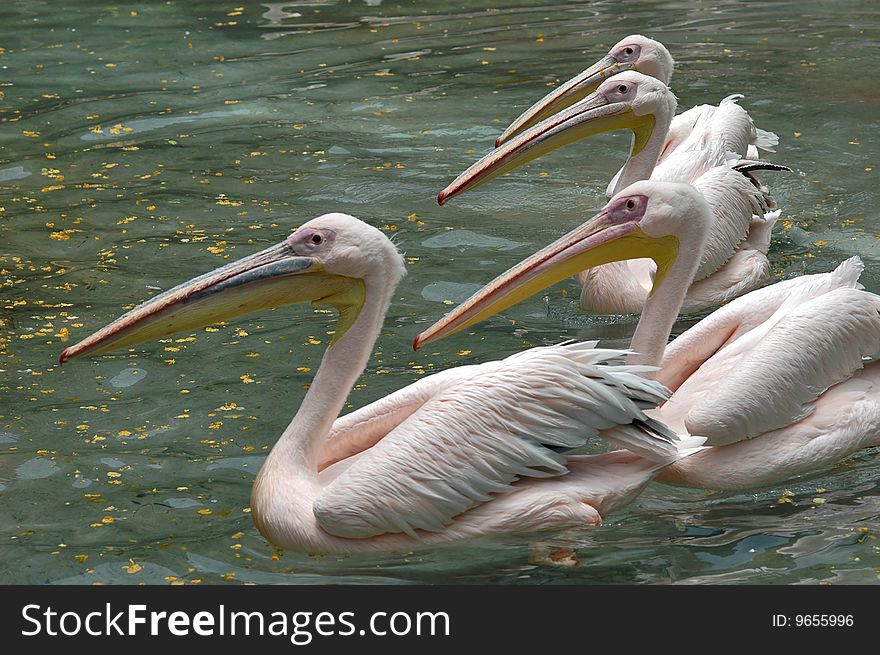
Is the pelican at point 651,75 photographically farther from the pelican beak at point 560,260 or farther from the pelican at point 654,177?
the pelican beak at point 560,260

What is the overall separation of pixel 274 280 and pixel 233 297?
13 centimetres

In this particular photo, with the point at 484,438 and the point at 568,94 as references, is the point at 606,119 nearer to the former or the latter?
A: the point at 568,94

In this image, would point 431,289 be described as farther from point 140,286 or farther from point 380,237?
point 380,237

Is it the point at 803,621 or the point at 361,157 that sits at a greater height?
the point at 361,157

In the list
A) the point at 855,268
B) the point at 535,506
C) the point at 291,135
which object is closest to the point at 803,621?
the point at 535,506

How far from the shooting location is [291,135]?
8.93 m

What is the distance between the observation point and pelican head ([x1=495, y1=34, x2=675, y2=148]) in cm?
666

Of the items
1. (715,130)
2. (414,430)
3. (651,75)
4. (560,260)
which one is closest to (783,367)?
(560,260)

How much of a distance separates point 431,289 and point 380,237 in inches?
89.4

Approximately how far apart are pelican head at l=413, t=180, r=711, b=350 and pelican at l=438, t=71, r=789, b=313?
0.93 metres

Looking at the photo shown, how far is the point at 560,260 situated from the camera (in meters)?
4.60

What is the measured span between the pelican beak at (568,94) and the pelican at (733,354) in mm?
2025

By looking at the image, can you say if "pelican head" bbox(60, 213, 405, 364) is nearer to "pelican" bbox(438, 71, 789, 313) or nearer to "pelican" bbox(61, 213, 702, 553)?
"pelican" bbox(61, 213, 702, 553)

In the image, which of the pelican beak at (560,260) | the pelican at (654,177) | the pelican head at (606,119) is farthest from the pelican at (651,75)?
the pelican beak at (560,260)
